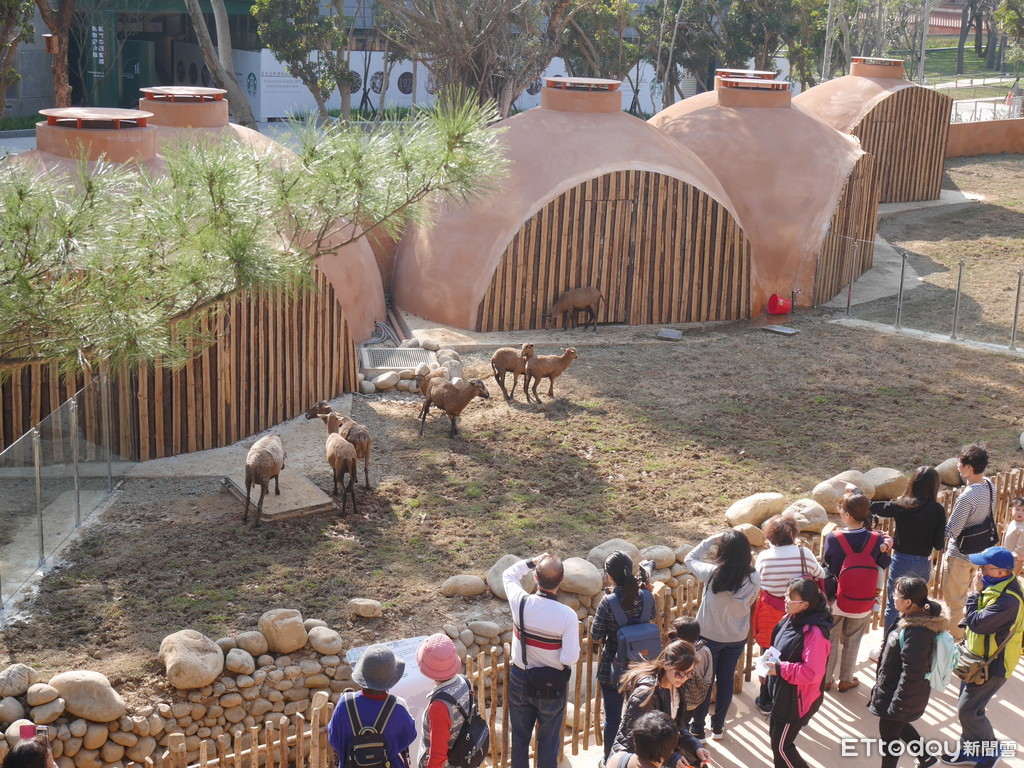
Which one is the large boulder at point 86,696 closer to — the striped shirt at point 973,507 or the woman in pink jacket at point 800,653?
the woman in pink jacket at point 800,653

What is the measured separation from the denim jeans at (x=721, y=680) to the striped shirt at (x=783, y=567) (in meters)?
0.37

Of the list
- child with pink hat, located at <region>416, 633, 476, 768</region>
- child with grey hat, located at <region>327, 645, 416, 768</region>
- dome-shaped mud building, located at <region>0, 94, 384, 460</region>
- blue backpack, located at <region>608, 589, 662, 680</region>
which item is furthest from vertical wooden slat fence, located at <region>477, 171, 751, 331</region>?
child with grey hat, located at <region>327, 645, 416, 768</region>

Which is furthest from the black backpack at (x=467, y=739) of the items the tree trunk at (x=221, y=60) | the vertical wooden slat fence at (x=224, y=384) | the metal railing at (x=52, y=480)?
the tree trunk at (x=221, y=60)

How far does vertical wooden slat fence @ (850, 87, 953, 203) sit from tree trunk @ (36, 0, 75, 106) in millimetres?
15565

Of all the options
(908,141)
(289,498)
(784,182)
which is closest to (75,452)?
(289,498)

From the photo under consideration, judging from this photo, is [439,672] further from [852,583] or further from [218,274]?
[218,274]

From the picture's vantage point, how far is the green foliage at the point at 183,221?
7.13 meters

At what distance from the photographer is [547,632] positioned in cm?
571

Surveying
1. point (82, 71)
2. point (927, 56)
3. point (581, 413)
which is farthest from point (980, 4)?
point (581, 413)

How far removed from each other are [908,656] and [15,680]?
499 cm

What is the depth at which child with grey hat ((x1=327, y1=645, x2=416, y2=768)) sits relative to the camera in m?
5.02

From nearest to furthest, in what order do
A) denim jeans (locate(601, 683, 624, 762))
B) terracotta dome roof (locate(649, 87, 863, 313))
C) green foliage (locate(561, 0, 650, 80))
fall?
denim jeans (locate(601, 683, 624, 762)) < terracotta dome roof (locate(649, 87, 863, 313)) < green foliage (locate(561, 0, 650, 80))

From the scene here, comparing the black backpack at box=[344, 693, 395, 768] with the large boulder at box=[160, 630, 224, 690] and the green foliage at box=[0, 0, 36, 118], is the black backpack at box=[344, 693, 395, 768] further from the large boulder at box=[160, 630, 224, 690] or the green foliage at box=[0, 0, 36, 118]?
the green foliage at box=[0, 0, 36, 118]

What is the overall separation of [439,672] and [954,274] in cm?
1638
